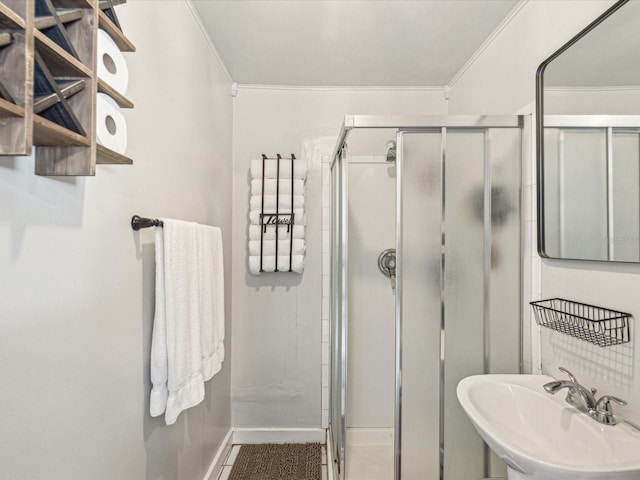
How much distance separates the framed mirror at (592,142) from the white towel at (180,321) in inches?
55.0

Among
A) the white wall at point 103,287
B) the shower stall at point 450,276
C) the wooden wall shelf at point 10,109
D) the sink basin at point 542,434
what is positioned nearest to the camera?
the wooden wall shelf at point 10,109

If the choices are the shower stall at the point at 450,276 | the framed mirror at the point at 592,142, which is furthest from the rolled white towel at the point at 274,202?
the framed mirror at the point at 592,142

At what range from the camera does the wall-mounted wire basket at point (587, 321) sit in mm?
1046

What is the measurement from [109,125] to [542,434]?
5.23ft

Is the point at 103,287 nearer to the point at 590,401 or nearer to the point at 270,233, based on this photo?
the point at 270,233

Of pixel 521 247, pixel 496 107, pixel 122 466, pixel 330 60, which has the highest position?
pixel 330 60

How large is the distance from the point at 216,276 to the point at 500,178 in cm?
136

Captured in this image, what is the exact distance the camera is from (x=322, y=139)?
2.49 m

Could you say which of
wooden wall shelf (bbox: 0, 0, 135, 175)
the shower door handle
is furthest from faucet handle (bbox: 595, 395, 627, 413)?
wooden wall shelf (bbox: 0, 0, 135, 175)

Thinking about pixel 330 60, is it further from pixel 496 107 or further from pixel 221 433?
pixel 221 433

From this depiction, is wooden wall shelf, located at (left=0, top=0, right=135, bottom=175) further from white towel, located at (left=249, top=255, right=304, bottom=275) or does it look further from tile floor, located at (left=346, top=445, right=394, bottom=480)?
tile floor, located at (left=346, top=445, right=394, bottom=480)

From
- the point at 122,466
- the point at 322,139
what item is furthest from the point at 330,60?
the point at 122,466

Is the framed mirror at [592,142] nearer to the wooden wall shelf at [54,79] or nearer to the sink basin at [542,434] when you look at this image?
the sink basin at [542,434]

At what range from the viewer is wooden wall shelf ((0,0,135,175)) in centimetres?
52
